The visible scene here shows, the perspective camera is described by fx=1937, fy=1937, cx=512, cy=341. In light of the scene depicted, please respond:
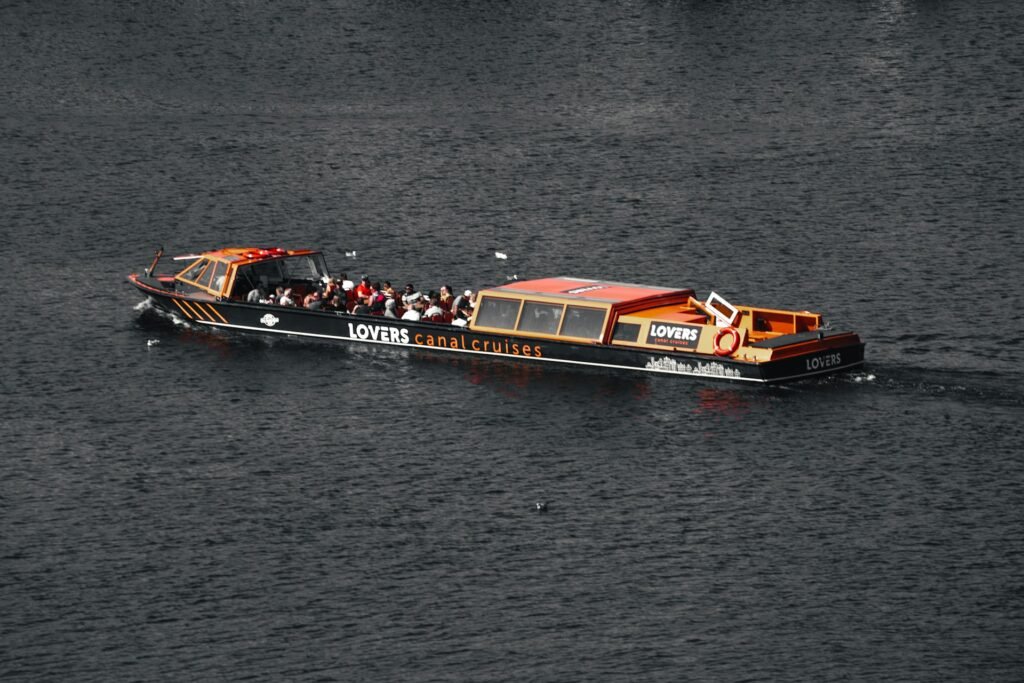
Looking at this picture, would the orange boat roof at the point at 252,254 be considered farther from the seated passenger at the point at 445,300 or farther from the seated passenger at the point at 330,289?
the seated passenger at the point at 445,300

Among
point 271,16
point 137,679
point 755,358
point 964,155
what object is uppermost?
point 271,16

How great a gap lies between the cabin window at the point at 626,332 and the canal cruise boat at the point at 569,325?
1.7 inches

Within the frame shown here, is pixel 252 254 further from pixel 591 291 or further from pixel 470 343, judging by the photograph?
pixel 591 291

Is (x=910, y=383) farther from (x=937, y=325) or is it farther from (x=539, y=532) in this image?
(x=539, y=532)

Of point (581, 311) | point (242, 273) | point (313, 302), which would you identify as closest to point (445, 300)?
point (313, 302)

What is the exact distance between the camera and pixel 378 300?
92125mm

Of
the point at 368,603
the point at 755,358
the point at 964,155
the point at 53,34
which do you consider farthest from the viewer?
the point at 53,34

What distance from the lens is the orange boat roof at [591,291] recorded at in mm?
86938

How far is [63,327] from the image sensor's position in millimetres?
96625

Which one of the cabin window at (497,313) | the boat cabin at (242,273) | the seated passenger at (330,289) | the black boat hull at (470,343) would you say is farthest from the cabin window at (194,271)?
the cabin window at (497,313)

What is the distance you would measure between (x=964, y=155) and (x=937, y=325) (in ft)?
120

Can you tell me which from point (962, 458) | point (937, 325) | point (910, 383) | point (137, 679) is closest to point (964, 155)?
point (937, 325)

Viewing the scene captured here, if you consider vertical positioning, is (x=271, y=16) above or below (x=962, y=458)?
above

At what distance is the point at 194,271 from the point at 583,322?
22567mm
